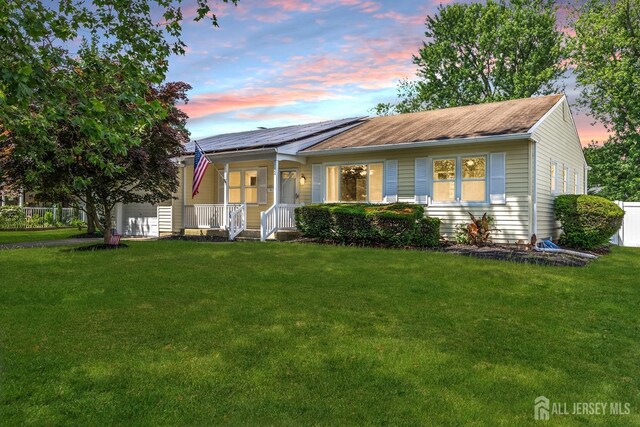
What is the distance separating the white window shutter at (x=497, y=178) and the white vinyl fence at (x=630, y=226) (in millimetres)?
6886

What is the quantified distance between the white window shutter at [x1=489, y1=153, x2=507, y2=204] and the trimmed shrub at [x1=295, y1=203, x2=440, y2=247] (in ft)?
6.51

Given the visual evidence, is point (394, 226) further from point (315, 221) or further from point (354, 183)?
point (354, 183)

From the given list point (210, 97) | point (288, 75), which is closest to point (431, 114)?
point (288, 75)

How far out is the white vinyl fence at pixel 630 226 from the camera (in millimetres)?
17188

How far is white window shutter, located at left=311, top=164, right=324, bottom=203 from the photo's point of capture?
652 inches

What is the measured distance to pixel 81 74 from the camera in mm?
6984

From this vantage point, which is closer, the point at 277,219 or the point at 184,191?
the point at 277,219

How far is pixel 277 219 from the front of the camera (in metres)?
15.8

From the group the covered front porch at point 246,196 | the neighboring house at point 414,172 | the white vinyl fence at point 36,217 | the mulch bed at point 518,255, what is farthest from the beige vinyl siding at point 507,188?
the white vinyl fence at point 36,217

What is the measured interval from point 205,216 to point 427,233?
8.88m

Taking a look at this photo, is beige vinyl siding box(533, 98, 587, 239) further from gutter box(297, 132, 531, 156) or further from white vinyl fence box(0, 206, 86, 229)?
white vinyl fence box(0, 206, 86, 229)

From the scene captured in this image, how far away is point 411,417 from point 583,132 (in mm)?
31163

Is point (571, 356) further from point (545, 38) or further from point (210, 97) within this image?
point (545, 38)

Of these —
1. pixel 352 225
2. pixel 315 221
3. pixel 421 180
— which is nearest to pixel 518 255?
pixel 421 180
